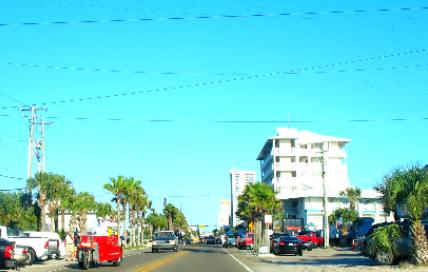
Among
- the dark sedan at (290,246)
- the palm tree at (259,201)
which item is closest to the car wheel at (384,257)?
the dark sedan at (290,246)

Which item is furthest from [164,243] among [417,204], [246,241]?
[417,204]

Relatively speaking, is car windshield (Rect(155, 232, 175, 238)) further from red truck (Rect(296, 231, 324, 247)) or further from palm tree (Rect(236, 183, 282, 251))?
red truck (Rect(296, 231, 324, 247))

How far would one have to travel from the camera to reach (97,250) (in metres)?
31.6

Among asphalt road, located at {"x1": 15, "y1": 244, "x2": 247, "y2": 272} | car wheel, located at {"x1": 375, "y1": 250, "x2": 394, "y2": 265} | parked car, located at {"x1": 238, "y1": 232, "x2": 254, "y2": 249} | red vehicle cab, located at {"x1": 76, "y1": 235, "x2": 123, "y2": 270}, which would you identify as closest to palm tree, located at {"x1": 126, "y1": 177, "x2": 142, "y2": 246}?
parked car, located at {"x1": 238, "y1": 232, "x2": 254, "y2": 249}

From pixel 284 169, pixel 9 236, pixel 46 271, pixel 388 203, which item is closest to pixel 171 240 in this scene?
pixel 9 236

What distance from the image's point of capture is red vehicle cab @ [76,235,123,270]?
3053cm

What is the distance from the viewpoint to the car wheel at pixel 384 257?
2748 centimetres

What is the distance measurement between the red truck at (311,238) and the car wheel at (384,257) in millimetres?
28804

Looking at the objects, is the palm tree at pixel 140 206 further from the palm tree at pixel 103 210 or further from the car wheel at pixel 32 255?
the car wheel at pixel 32 255

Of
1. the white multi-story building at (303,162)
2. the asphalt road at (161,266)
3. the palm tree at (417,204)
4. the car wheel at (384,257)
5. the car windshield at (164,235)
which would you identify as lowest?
the asphalt road at (161,266)

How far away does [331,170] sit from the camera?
12275cm

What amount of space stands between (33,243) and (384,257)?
1877 cm

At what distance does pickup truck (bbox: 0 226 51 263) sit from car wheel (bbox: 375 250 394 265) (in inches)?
707

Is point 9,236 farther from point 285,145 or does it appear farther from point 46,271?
point 285,145
